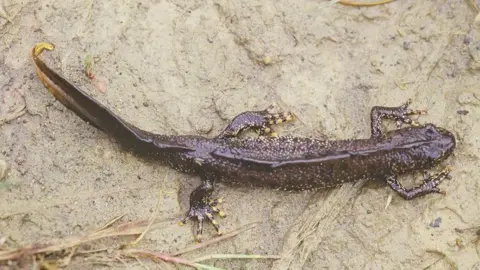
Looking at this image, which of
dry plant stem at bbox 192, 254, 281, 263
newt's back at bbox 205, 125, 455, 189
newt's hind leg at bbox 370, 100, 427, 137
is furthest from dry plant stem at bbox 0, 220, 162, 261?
newt's hind leg at bbox 370, 100, 427, 137

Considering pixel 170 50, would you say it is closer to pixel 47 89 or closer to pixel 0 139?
pixel 47 89

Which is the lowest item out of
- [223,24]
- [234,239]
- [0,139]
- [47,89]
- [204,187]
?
[234,239]

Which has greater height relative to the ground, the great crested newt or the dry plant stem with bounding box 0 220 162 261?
the great crested newt

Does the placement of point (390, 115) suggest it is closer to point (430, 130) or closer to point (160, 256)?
point (430, 130)

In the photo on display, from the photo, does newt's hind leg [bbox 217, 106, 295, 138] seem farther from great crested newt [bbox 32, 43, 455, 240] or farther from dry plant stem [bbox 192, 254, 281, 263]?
Result: dry plant stem [bbox 192, 254, 281, 263]

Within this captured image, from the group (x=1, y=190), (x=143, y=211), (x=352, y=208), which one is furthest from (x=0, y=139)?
(x=352, y=208)

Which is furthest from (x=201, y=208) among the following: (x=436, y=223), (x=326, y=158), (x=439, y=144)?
(x=439, y=144)
